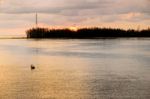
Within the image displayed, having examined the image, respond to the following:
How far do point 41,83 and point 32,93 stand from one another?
4.99 m

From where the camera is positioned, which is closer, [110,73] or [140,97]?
[140,97]

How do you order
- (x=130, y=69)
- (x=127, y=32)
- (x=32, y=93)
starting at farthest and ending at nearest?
(x=127, y=32) → (x=130, y=69) → (x=32, y=93)

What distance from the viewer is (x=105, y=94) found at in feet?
114

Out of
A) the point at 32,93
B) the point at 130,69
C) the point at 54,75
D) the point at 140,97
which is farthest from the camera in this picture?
the point at 130,69

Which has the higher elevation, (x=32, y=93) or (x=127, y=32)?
(x=32, y=93)

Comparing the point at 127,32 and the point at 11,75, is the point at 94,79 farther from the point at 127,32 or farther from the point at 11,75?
the point at 127,32

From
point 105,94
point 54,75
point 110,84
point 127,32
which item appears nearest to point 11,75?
point 54,75

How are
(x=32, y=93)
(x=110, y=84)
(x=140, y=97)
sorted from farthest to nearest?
(x=110, y=84) → (x=32, y=93) → (x=140, y=97)

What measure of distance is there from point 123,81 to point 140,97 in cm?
753

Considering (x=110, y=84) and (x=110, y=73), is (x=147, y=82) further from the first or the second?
(x=110, y=73)

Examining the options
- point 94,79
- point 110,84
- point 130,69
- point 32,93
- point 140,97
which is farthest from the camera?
point 130,69

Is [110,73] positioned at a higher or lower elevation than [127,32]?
higher

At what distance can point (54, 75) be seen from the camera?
46219mm

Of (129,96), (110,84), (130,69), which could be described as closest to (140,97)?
(129,96)
